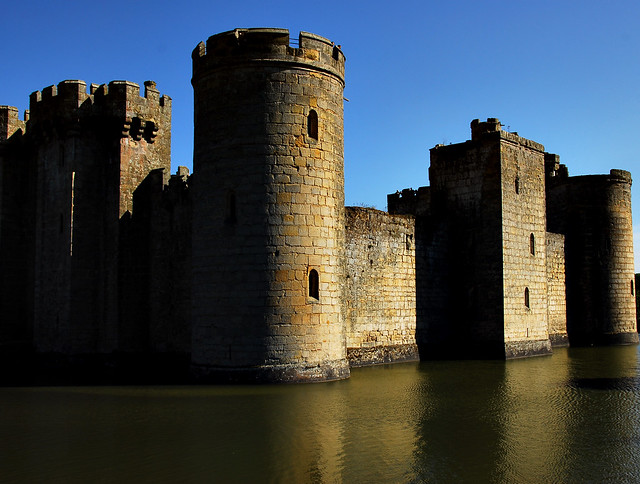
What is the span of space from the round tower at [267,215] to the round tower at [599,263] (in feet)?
50.0

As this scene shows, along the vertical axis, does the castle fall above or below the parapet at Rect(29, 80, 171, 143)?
below

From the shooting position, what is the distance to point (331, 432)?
33.4ft

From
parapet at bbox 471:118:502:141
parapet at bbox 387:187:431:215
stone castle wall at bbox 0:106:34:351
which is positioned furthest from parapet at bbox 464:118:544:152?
stone castle wall at bbox 0:106:34:351

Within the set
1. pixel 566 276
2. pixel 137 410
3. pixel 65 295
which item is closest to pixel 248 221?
pixel 137 410

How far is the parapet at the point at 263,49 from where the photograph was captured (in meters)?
15.2

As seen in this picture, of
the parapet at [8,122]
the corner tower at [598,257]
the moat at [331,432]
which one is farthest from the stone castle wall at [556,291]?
the parapet at [8,122]

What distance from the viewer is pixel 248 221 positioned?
49.0 ft

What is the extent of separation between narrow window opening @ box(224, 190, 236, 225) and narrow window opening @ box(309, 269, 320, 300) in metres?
2.05

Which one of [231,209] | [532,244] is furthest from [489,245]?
[231,209]

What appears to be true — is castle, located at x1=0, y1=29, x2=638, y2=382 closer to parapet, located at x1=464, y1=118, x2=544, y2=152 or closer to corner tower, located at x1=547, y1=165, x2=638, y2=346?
parapet, located at x1=464, y1=118, x2=544, y2=152

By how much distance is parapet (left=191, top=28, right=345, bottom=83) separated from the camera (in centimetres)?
1523

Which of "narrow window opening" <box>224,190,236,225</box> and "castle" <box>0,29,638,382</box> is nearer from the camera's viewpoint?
"castle" <box>0,29,638,382</box>

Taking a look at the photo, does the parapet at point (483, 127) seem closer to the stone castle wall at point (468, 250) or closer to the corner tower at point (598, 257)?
the stone castle wall at point (468, 250)

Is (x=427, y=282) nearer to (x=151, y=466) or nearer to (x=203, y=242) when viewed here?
(x=203, y=242)
